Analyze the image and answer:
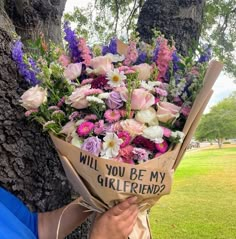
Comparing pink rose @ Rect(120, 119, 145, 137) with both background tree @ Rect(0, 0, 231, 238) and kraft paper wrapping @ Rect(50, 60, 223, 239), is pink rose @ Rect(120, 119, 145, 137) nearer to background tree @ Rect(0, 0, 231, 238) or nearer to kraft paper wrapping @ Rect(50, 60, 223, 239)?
kraft paper wrapping @ Rect(50, 60, 223, 239)

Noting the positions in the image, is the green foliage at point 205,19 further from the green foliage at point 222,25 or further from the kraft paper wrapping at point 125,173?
the kraft paper wrapping at point 125,173

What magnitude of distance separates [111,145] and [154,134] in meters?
0.11

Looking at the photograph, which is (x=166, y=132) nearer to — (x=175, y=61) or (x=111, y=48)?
(x=175, y=61)

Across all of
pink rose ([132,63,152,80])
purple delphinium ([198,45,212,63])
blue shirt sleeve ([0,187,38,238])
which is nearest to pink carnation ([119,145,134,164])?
pink rose ([132,63,152,80])

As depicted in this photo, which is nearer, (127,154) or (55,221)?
(127,154)

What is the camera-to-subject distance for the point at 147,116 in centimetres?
93

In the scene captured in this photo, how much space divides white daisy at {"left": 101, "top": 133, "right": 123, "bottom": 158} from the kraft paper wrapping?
0.02 meters

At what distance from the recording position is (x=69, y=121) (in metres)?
0.99

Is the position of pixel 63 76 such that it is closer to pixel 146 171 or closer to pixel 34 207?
pixel 146 171

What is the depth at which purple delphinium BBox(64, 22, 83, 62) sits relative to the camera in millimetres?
1081

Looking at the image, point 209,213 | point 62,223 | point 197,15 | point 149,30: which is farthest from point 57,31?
point 209,213

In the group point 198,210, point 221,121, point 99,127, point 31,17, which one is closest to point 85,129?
point 99,127

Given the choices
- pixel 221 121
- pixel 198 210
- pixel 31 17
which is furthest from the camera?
pixel 221 121

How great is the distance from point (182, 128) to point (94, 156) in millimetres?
251
